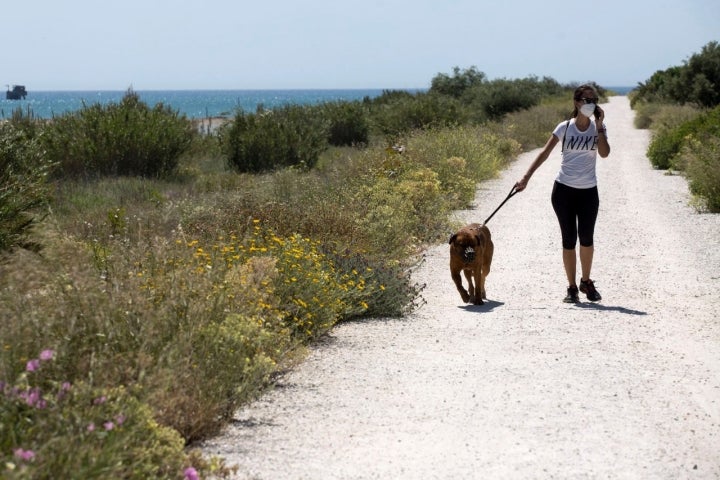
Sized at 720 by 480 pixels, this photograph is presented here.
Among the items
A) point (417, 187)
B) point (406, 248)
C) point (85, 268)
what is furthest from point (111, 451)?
point (417, 187)

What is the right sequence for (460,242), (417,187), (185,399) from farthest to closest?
(417,187), (460,242), (185,399)

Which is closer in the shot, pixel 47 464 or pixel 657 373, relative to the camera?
pixel 47 464

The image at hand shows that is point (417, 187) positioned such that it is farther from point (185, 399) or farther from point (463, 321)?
point (185, 399)

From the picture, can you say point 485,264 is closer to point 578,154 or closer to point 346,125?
point 578,154

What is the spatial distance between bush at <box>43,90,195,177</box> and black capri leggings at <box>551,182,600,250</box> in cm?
1425

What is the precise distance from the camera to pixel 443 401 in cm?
717

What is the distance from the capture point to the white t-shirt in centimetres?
1066

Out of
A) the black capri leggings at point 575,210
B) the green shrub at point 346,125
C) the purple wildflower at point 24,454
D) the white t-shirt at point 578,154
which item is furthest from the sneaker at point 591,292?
the green shrub at point 346,125

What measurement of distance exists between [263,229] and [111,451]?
7.16m

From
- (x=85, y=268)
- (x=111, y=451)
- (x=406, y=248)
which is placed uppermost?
(x=85, y=268)

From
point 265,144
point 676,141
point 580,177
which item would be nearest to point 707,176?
point 580,177

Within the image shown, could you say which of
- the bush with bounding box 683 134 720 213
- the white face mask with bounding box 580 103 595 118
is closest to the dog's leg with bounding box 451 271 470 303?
the white face mask with bounding box 580 103 595 118

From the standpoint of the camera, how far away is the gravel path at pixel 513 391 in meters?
5.94

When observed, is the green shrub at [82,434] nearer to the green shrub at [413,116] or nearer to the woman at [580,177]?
the woman at [580,177]
